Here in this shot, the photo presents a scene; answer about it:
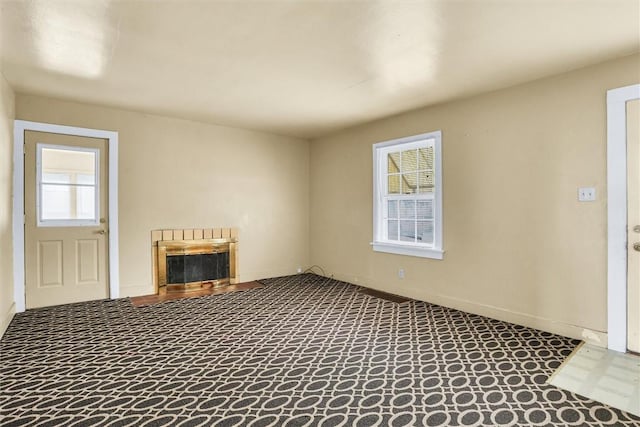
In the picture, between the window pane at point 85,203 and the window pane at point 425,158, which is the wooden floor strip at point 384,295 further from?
the window pane at point 85,203

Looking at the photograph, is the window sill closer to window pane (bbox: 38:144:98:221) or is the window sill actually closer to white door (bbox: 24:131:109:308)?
white door (bbox: 24:131:109:308)

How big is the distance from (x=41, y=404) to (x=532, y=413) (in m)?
2.84

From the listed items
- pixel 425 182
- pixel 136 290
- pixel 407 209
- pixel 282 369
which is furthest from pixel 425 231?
pixel 136 290

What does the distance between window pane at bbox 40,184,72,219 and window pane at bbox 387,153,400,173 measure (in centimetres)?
405

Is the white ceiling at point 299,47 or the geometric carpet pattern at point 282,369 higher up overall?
the white ceiling at point 299,47

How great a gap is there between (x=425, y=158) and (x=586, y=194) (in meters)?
1.80

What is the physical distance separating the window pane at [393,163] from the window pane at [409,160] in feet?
0.35

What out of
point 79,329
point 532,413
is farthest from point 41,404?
point 532,413

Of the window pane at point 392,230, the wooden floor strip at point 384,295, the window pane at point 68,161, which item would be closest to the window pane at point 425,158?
the window pane at point 392,230

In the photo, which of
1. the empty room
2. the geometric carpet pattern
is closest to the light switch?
the empty room

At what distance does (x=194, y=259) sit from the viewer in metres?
5.08

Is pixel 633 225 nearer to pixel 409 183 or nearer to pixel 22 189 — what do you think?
pixel 409 183

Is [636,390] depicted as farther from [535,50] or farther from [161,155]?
[161,155]

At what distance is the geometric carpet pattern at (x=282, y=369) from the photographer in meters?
1.99
